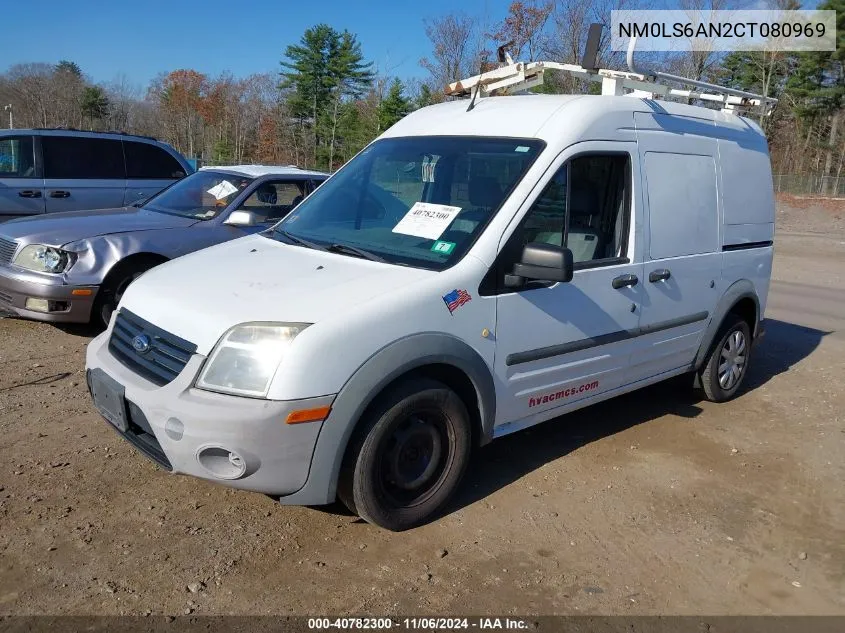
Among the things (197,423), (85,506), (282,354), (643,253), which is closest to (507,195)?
(643,253)

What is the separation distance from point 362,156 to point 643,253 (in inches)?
77.4

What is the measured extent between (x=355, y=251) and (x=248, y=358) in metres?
1.02

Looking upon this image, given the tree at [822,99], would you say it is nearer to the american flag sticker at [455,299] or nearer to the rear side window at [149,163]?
the rear side window at [149,163]

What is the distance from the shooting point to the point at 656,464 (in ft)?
15.1

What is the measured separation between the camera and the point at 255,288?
339cm

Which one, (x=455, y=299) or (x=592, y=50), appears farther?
(x=592, y=50)

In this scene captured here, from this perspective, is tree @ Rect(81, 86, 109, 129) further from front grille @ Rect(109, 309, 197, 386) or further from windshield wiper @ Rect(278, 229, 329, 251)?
front grille @ Rect(109, 309, 197, 386)

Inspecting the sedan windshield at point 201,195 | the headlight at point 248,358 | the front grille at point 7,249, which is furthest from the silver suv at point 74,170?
the headlight at point 248,358

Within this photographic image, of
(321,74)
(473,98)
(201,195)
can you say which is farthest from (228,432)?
(321,74)

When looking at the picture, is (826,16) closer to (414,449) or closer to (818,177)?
(818,177)

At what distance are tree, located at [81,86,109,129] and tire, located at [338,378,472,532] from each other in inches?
2418

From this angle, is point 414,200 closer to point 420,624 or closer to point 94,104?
point 420,624

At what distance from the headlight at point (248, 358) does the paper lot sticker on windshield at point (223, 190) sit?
441 centimetres

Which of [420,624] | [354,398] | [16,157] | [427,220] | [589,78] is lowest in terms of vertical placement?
[420,624]
